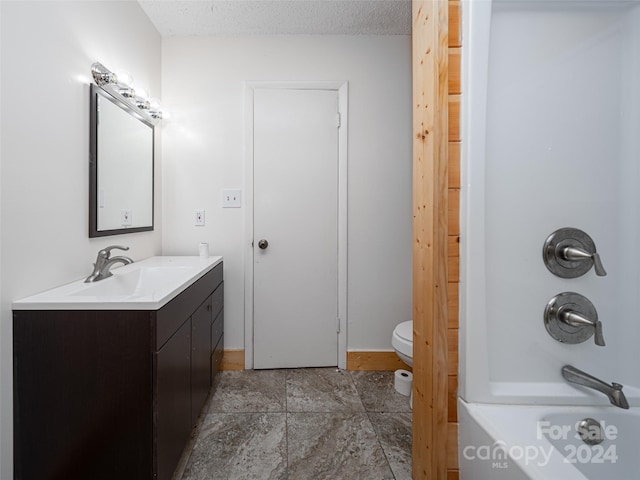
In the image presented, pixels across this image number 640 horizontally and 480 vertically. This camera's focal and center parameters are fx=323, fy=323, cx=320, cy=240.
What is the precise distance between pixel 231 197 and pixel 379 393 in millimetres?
1637

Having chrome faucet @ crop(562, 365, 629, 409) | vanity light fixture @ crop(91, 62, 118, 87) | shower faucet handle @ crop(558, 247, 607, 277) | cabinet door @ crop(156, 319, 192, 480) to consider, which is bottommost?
cabinet door @ crop(156, 319, 192, 480)

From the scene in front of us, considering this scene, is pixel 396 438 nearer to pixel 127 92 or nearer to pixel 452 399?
pixel 452 399

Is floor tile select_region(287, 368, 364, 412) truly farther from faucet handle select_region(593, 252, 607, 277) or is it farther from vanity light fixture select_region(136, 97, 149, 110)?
vanity light fixture select_region(136, 97, 149, 110)

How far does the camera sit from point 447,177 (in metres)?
1.02

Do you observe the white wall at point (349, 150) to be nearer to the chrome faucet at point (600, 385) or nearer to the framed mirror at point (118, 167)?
the framed mirror at point (118, 167)

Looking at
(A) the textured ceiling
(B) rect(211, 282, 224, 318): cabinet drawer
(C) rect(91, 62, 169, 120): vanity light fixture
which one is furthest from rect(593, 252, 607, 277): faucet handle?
(C) rect(91, 62, 169, 120): vanity light fixture

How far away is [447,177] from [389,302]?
4.95 ft

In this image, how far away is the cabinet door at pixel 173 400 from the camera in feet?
3.59

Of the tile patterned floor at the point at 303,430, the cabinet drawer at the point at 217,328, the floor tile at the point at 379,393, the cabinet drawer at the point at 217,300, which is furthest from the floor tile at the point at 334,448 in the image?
the cabinet drawer at the point at 217,300

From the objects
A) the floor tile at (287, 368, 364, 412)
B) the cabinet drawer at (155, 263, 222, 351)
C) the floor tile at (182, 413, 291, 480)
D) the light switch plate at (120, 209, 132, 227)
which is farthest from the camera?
the floor tile at (287, 368, 364, 412)

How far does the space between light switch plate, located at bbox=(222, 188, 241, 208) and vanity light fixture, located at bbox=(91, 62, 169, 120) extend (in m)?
0.62

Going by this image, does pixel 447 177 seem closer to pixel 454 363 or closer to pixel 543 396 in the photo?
pixel 454 363

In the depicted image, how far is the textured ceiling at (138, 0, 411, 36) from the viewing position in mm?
1977

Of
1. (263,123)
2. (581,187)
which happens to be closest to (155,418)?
(581,187)
